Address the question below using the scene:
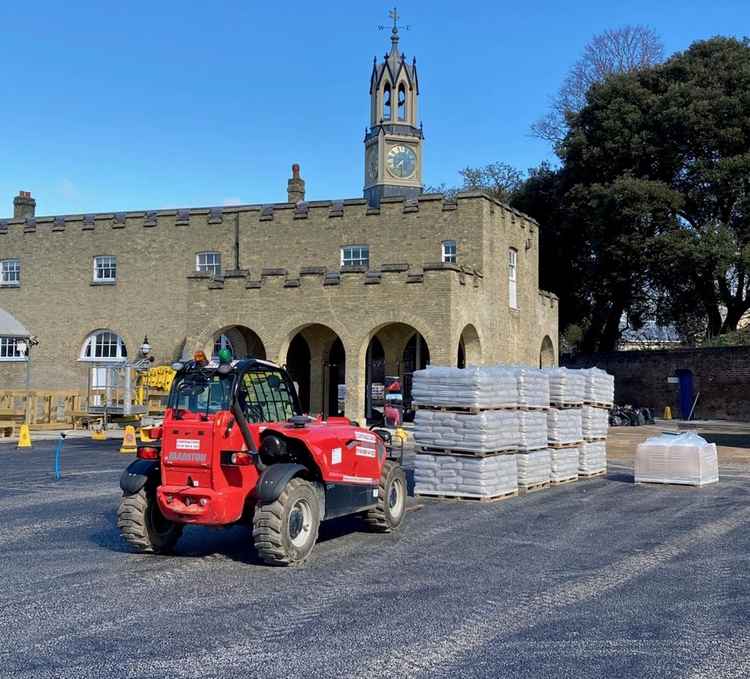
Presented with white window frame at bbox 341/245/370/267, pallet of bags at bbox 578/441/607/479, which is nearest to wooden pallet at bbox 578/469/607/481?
pallet of bags at bbox 578/441/607/479

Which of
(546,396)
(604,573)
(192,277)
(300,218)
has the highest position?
(300,218)

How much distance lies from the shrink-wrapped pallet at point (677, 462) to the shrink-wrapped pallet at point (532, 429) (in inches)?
84.7

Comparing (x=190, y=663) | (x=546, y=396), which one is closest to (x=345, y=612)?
(x=190, y=663)

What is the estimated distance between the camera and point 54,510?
12.9 m

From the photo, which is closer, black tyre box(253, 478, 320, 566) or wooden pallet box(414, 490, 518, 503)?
black tyre box(253, 478, 320, 566)

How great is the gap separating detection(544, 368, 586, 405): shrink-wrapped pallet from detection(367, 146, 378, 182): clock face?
17.8 m

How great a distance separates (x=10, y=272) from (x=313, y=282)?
568 inches

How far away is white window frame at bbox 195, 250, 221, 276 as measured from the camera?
3260 centimetres

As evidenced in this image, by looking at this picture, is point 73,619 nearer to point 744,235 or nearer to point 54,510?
point 54,510

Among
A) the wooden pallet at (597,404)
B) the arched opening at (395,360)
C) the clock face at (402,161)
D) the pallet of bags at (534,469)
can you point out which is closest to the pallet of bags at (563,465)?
the pallet of bags at (534,469)

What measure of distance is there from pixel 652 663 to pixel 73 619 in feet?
14.2

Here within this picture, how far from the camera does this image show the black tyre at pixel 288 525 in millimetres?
8891

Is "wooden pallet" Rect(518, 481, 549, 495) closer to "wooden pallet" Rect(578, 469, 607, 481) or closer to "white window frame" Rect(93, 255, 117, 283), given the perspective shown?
"wooden pallet" Rect(578, 469, 607, 481)

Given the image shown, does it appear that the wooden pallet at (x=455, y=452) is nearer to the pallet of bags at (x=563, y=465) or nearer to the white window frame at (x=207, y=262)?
the pallet of bags at (x=563, y=465)
